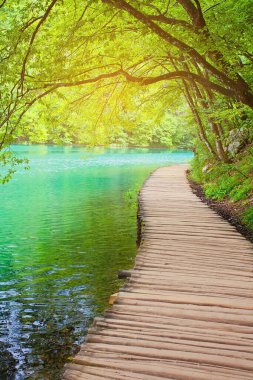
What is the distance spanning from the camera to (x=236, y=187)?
47.1ft

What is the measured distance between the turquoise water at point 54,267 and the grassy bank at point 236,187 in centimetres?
306

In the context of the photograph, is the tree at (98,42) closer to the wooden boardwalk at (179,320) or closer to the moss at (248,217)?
the moss at (248,217)

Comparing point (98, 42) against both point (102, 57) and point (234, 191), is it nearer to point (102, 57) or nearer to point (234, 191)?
point (102, 57)

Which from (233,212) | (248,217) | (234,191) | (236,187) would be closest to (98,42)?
(248,217)

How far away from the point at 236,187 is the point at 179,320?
33.5 feet

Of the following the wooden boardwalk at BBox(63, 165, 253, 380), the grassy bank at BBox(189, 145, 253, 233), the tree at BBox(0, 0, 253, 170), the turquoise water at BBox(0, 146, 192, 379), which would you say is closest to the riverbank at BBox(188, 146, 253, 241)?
the grassy bank at BBox(189, 145, 253, 233)

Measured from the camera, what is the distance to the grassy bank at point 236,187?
11.7 metres

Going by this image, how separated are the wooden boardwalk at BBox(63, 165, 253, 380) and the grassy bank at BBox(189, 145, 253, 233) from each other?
3043 millimetres

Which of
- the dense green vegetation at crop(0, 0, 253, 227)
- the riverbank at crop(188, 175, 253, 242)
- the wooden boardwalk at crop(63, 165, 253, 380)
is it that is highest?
the dense green vegetation at crop(0, 0, 253, 227)

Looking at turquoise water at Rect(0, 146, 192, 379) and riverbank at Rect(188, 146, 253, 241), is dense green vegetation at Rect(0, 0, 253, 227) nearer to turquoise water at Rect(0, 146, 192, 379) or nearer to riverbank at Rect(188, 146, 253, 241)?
riverbank at Rect(188, 146, 253, 241)

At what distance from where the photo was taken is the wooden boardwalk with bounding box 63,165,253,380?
3756 mm

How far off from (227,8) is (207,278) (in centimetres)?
654

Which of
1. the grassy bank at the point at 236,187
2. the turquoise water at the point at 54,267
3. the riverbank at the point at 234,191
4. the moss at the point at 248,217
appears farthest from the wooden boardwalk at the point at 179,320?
the grassy bank at the point at 236,187

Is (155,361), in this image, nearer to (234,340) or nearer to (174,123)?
(234,340)
